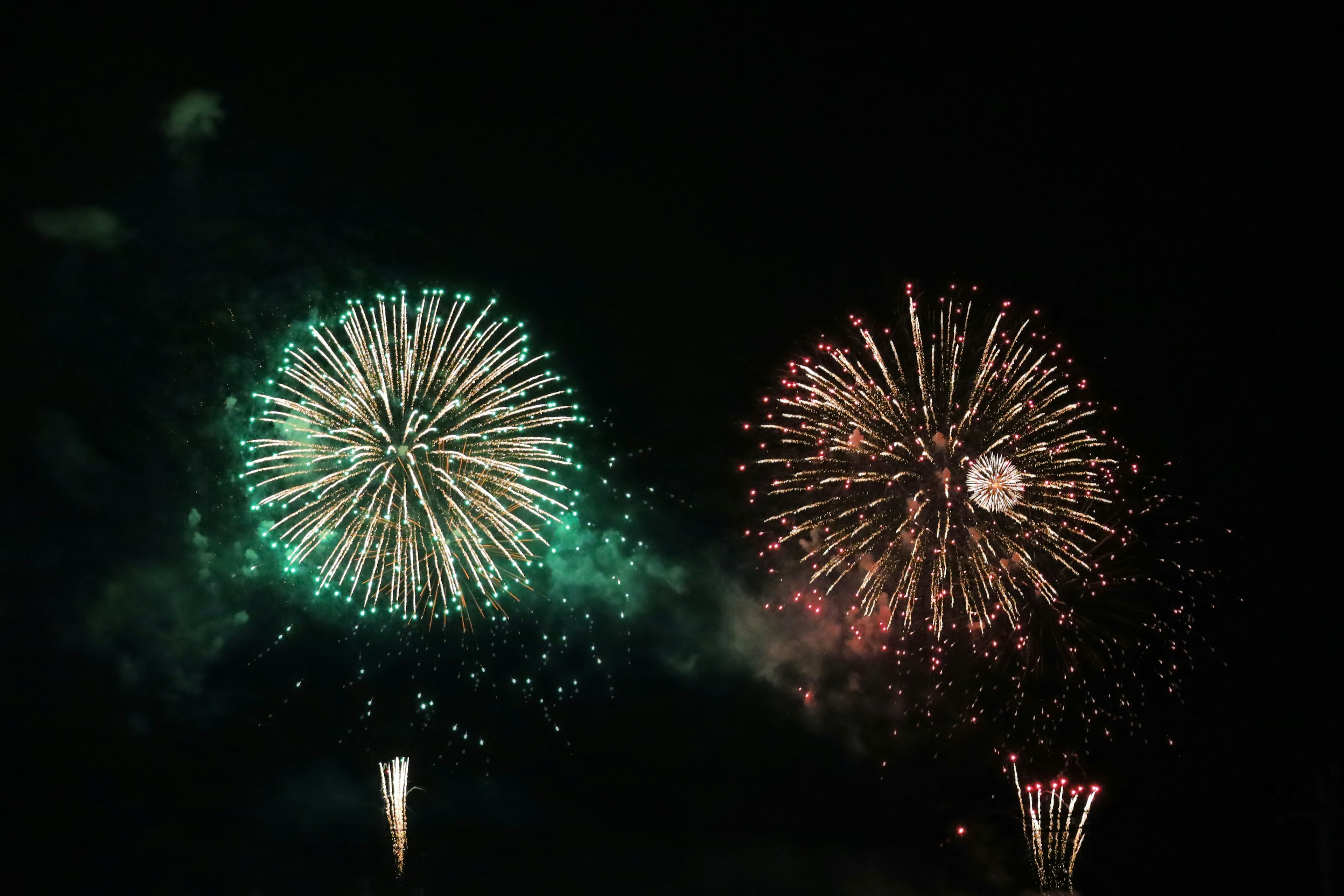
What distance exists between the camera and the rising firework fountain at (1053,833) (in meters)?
28.1

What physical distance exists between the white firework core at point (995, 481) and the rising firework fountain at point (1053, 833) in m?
9.28

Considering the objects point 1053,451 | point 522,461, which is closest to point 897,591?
point 1053,451

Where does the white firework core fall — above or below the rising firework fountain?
above

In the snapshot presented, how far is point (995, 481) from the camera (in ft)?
72.0

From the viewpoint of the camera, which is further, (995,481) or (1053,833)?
(1053,833)

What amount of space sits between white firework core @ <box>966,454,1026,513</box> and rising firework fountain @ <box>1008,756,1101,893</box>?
9.28m

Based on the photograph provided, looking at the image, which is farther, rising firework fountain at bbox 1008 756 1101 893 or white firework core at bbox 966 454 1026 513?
rising firework fountain at bbox 1008 756 1101 893

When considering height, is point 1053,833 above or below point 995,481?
below

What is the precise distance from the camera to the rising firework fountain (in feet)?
92.3

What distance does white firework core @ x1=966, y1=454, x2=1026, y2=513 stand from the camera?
21953mm

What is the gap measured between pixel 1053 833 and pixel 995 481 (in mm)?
14409

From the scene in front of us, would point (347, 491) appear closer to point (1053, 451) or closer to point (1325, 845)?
point (1053, 451)

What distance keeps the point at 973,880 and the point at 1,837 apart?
2722 cm

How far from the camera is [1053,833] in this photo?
30.9m
